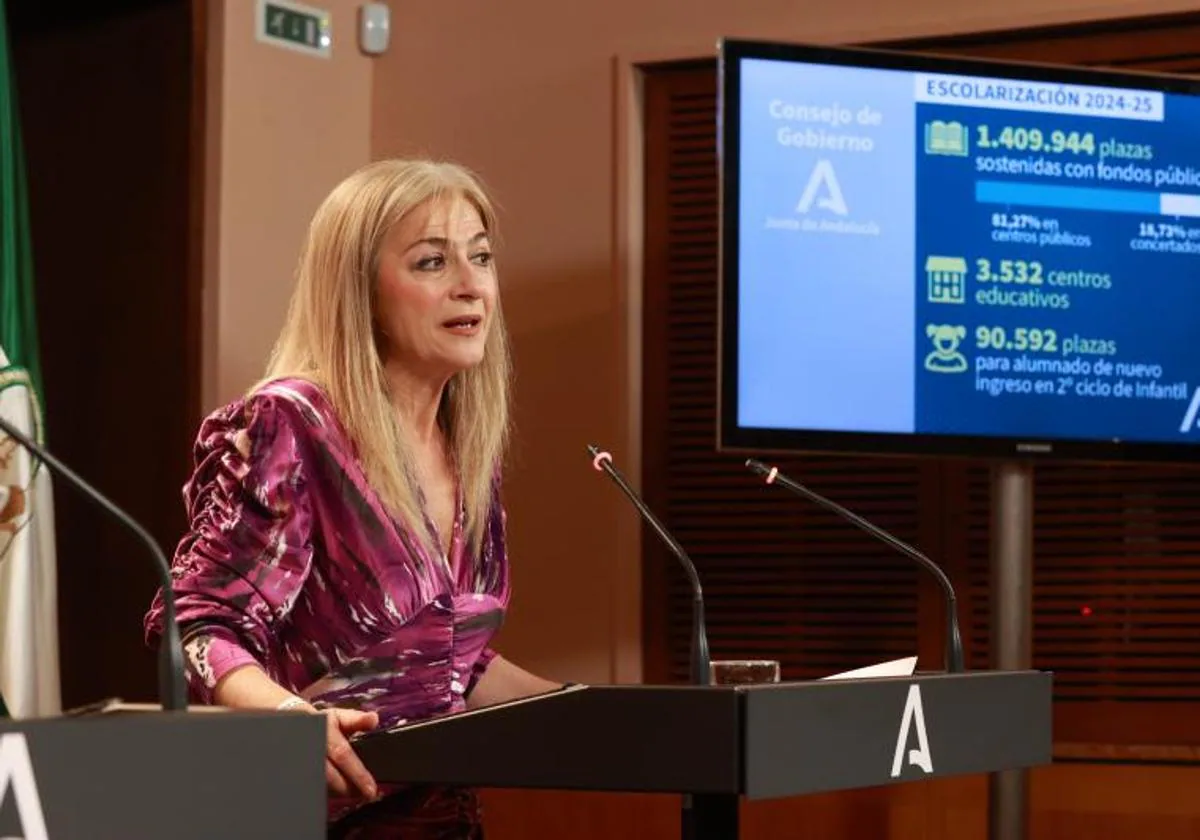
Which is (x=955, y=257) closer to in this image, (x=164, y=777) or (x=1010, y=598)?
(x=1010, y=598)

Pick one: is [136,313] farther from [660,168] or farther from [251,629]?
[251,629]

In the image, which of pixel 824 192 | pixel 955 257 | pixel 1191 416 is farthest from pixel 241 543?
pixel 1191 416

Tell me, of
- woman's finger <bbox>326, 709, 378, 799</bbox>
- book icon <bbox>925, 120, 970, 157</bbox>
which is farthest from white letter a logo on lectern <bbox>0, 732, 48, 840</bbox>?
book icon <bbox>925, 120, 970, 157</bbox>

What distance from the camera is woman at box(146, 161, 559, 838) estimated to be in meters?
2.49

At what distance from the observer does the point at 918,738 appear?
218 cm

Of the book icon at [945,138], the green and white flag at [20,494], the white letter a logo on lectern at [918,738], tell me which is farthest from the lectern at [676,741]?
the book icon at [945,138]

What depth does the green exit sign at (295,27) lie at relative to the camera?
4.39 m

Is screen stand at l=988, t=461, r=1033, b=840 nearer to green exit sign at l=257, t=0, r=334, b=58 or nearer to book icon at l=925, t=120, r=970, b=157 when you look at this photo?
book icon at l=925, t=120, r=970, b=157

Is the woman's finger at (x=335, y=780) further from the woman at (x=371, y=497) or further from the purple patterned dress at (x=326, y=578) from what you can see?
the purple patterned dress at (x=326, y=578)

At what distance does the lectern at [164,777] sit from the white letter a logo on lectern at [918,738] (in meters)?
0.88

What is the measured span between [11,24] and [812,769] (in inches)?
125

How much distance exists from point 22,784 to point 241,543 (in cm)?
125

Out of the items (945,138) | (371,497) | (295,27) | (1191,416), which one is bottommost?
(371,497)

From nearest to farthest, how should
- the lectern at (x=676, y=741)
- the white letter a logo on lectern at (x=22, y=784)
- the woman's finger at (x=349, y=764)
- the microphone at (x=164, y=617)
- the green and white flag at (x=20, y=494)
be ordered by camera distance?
1. the white letter a logo on lectern at (x=22, y=784)
2. the microphone at (x=164, y=617)
3. the lectern at (x=676, y=741)
4. the woman's finger at (x=349, y=764)
5. the green and white flag at (x=20, y=494)
